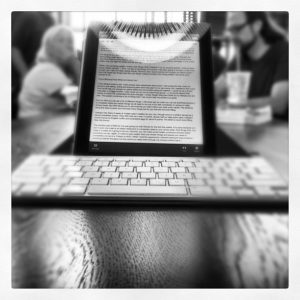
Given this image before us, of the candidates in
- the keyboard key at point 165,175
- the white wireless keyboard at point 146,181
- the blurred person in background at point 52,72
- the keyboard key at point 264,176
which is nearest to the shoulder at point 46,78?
the blurred person in background at point 52,72

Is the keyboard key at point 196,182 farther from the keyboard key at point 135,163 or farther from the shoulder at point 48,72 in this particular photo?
the shoulder at point 48,72

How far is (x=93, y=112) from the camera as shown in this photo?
550 mm

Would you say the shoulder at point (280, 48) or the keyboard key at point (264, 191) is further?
the shoulder at point (280, 48)

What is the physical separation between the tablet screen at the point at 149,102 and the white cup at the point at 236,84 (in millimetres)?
60

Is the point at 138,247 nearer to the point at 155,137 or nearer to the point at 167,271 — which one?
the point at 167,271

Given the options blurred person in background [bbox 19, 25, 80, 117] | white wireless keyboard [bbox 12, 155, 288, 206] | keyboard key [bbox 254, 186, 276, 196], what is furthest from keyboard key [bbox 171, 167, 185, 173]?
blurred person in background [bbox 19, 25, 80, 117]

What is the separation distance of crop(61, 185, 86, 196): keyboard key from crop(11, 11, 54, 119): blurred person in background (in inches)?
6.9

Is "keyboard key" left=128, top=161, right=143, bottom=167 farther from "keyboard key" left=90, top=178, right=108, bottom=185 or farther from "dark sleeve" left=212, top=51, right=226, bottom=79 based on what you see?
"dark sleeve" left=212, top=51, right=226, bottom=79

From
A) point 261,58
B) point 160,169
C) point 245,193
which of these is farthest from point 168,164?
point 261,58

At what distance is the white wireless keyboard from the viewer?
465 millimetres

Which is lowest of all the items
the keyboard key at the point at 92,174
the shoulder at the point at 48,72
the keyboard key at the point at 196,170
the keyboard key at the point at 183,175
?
the keyboard key at the point at 183,175

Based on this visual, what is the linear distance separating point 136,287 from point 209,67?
34 centimetres

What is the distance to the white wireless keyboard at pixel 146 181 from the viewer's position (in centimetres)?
47
